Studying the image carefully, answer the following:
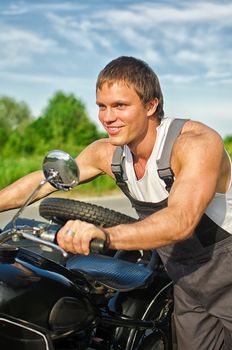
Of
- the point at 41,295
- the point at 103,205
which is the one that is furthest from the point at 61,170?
the point at 103,205

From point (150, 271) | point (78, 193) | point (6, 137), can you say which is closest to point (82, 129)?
point (6, 137)

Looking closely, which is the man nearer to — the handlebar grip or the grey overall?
the grey overall

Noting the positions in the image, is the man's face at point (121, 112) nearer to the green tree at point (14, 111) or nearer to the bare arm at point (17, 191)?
the bare arm at point (17, 191)

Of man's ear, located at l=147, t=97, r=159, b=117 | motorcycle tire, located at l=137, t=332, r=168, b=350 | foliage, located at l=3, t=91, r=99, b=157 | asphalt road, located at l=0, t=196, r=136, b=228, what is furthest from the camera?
foliage, located at l=3, t=91, r=99, b=157

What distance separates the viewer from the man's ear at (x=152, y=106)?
7.89 ft

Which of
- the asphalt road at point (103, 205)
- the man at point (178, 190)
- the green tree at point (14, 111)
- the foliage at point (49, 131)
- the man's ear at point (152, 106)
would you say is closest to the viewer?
the man at point (178, 190)

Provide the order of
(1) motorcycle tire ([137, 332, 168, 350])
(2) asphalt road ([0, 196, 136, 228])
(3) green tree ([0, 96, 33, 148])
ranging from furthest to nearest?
1. (3) green tree ([0, 96, 33, 148])
2. (2) asphalt road ([0, 196, 136, 228])
3. (1) motorcycle tire ([137, 332, 168, 350])

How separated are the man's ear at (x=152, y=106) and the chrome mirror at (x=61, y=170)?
1.94 feet

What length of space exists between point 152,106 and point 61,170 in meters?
0.66

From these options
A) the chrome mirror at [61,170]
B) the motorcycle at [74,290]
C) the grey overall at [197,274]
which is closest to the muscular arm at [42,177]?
the motorcycle at [74,290]

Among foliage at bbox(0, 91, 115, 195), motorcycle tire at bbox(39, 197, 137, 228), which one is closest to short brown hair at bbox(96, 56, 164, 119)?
motorcycle tire at bbox(39, 197, 137, 228)

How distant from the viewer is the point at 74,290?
84.7 inches

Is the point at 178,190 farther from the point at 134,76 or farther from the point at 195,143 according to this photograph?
the point at 134,76

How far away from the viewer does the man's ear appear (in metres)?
2.40
